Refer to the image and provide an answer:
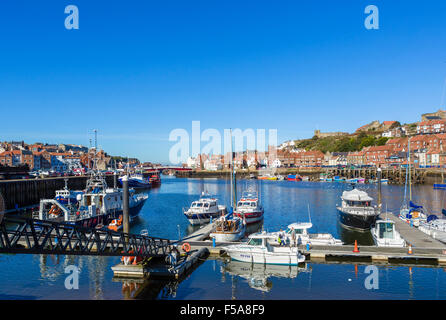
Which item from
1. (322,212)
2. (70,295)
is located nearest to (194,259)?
(70,295)

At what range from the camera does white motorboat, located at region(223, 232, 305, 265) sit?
22.8m

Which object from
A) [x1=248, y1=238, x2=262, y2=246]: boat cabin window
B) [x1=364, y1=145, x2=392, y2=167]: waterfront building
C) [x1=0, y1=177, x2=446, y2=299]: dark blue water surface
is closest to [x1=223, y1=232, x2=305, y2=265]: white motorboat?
[x1=248, y1=238, x2=262, y2=246]: boat cabin window

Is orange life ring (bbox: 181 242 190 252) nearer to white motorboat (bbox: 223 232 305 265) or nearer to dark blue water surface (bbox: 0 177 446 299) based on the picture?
dark blue water surface (bbox: 0 177 446 299)

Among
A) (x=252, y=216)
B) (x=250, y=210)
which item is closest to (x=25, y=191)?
(x=250, y=210)

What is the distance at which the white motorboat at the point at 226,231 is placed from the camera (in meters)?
28.7

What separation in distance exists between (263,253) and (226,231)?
21.5 feet

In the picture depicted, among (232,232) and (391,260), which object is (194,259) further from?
(391,260)

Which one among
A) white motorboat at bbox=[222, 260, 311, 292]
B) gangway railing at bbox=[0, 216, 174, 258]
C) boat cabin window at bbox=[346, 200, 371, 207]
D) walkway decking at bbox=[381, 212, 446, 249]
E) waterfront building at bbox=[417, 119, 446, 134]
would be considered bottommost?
white motorboat at bbox=[222, 260, 311, 292]

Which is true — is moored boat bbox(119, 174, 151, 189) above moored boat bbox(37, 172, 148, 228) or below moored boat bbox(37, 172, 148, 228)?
below

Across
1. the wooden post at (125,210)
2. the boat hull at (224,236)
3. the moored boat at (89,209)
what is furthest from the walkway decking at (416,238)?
the moored boat at (89,209)

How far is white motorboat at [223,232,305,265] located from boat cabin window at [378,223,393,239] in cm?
818

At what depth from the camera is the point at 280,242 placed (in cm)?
2469

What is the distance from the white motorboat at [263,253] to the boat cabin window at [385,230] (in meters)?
8.18
